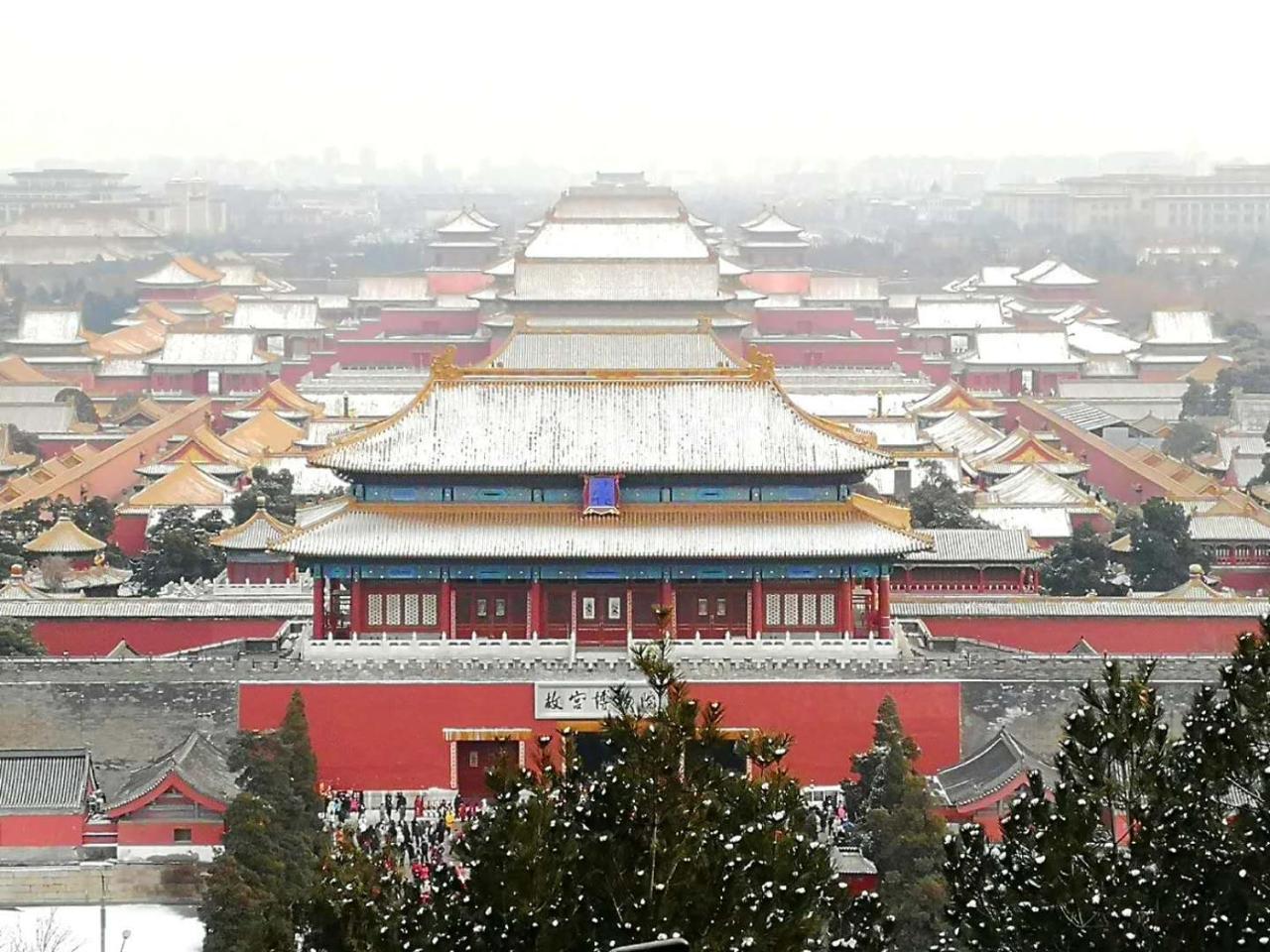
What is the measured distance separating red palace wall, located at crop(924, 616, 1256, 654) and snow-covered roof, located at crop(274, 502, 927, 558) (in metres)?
3.66

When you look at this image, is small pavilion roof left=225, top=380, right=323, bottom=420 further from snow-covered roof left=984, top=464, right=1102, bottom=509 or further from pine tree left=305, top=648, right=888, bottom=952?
pine tree left=305, top=648, right=888, bottom=952

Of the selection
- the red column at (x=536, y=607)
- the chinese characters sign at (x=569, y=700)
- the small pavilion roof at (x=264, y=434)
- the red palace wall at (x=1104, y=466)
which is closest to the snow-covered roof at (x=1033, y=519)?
the red palace wall at (x=1104, y=466)

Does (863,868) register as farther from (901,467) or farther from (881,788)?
(901,467)

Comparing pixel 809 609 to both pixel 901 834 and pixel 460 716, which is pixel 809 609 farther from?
pixel 901 834

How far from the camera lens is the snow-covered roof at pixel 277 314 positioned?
64.5 metres

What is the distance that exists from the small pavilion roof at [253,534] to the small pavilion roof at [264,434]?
32.0 feet

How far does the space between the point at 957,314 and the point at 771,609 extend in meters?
36.9

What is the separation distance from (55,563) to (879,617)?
12.5m

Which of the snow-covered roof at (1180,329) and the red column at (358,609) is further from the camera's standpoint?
the snow-covered roof at (1180,329)

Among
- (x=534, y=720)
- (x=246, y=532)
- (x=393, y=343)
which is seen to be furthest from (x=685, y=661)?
(x=393, y=343)

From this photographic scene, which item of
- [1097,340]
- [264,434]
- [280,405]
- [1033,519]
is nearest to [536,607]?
[1033,519]

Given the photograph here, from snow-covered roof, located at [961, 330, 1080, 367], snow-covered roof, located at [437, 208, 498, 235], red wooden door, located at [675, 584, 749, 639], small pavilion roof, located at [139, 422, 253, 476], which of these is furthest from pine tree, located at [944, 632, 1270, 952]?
snow-covered roof, located at [437, 208, 498, 235]

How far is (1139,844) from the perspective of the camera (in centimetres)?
1416

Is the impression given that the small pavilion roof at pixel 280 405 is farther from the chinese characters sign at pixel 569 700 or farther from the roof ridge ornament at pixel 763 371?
the chinese characters sign at pixel 569 700
